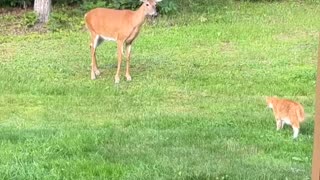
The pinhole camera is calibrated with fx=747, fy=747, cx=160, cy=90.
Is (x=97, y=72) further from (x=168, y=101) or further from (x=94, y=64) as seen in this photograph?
(x=168, y=101)

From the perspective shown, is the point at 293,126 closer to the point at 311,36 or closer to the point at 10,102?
the point at 10,102

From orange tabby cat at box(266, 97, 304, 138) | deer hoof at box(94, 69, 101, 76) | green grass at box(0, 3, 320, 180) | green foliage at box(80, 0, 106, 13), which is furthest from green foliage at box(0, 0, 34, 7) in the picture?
orange tabby cat at box(266, 97, 304, 138)

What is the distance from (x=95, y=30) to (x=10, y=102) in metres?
2.57

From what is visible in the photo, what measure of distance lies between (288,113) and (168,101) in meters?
2.47

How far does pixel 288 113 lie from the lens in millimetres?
6934

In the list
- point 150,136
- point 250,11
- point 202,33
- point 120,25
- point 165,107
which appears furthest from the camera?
point 250,11

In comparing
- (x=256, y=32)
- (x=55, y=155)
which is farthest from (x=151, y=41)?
(x=55, y=155)

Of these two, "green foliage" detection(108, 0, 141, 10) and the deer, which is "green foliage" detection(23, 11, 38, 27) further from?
the deer

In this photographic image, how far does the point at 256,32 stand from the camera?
14688 mm

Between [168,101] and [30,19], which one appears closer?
[168,101]

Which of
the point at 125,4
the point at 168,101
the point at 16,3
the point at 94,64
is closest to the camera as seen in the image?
the point at 168,101

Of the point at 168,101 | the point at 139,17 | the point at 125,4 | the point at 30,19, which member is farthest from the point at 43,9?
the point at 168,101

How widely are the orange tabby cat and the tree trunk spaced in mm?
9453

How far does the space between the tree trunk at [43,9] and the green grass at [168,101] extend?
1118 mm
